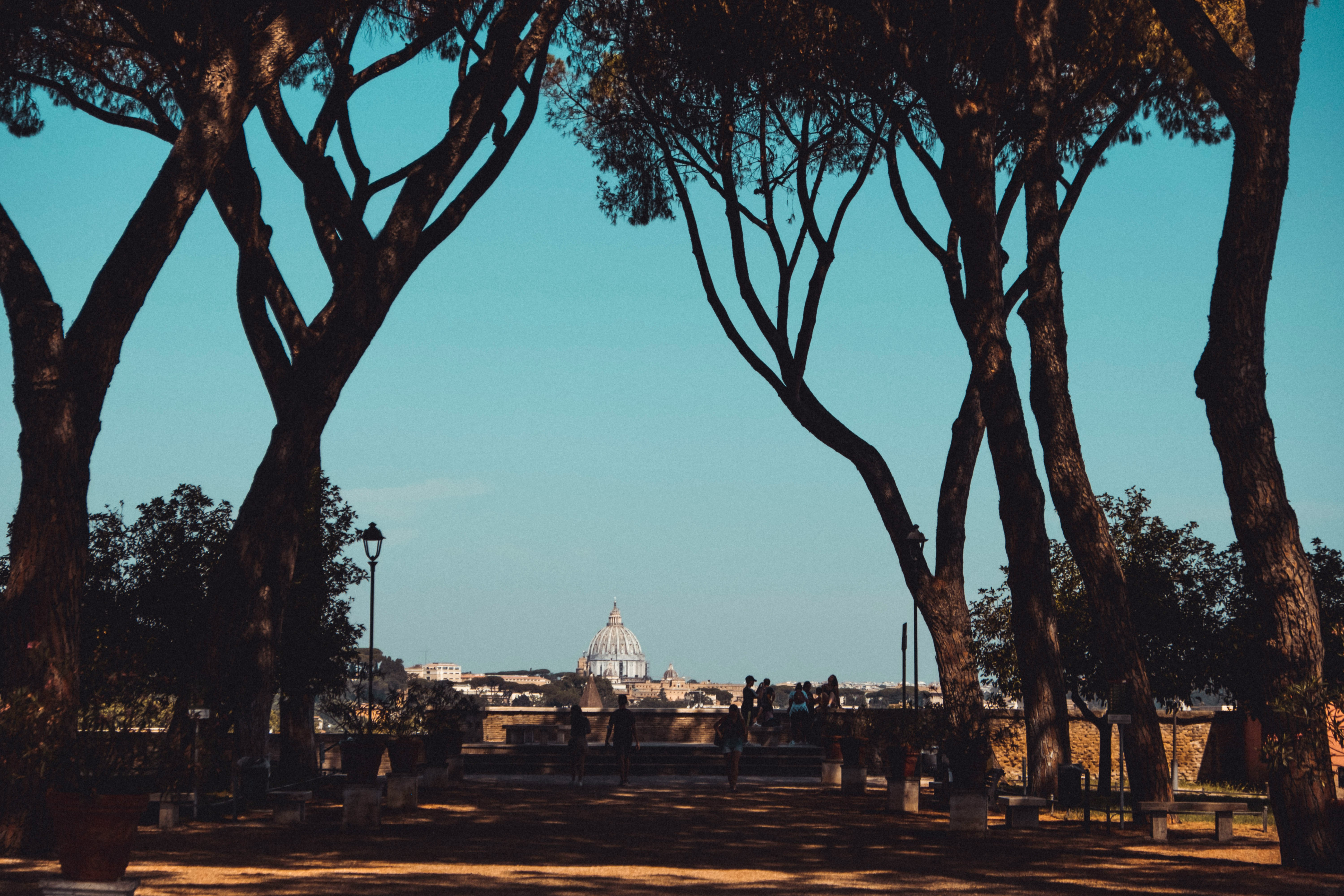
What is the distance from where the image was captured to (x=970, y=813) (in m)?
14.1

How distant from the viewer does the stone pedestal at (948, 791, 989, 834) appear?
553 inches

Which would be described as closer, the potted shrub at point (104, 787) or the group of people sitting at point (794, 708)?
the potted shrub at point (104, 787)

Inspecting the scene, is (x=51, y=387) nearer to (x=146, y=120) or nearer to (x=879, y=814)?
(x=146, y=120)

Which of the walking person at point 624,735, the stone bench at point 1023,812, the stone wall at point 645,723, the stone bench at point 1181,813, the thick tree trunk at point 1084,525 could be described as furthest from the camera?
the stone wall at point 645,723

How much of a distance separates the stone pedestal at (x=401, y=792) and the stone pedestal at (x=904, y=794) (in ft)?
18.9

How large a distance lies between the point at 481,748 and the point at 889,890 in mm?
18343

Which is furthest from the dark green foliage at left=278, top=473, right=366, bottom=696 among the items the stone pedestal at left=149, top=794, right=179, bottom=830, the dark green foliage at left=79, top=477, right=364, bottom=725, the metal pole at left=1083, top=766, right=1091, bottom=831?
the metal pole at left=1083, top=766, right=1091, bottom=831

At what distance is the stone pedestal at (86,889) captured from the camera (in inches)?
319

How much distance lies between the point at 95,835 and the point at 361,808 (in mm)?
6100

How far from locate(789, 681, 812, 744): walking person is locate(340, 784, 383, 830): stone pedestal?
52.7 ft

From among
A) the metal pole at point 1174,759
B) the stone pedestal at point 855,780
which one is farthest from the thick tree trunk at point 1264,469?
the stone pedestal at point 855,780

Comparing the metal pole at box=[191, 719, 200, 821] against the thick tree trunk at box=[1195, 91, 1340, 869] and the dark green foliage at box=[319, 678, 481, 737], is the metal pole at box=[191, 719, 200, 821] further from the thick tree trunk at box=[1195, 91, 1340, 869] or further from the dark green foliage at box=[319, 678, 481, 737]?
the thick tree trunk at box=[1195, 91, 1340, 869]

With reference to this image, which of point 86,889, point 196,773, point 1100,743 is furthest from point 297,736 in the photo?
point 1100,743

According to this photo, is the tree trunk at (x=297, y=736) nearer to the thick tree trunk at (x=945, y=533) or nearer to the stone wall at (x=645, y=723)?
the thick tree trunk at (x=945, y=533)
